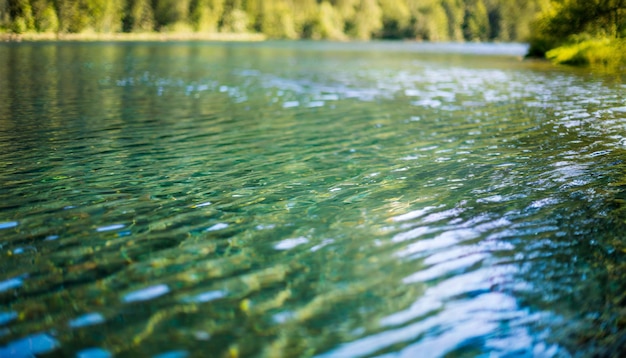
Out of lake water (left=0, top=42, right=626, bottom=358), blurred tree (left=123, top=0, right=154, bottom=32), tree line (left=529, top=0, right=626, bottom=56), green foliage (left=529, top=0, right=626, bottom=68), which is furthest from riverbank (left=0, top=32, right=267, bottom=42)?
lake water (left=0, top=42, right=626, bottom=358)

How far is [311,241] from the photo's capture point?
9.25m

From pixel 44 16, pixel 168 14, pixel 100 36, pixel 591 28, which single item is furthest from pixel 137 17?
pixel 591 28

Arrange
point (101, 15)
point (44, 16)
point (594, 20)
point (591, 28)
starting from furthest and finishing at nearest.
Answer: point (101, 15)
point (44, 16)
point (591, 28)
point (594, 20)

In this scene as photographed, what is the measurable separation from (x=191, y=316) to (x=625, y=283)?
20.2 ft

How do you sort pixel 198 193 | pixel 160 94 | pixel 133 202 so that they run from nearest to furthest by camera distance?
1. pixel 133 202
2. pixel 198 193
3. pixel 160 94

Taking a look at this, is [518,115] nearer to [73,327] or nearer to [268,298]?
[268,298]

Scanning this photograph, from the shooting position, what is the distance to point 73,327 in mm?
6340

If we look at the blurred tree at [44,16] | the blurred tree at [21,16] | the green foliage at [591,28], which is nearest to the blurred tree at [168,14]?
the blurred tree at [44,16]

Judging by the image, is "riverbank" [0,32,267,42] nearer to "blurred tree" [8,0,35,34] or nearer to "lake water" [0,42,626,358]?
"blurred tree" [8,0,35,34]

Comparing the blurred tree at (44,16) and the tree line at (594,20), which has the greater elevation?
the blurred tree at (44,16)

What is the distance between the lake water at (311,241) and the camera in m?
6.31

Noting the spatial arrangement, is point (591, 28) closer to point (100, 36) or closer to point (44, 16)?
point (44, 16)

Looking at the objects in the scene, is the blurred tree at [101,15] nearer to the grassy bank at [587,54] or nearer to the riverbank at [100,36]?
the riverbank at [100,36]

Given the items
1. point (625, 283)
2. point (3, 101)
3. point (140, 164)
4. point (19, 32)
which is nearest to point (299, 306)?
point (625, 283)
